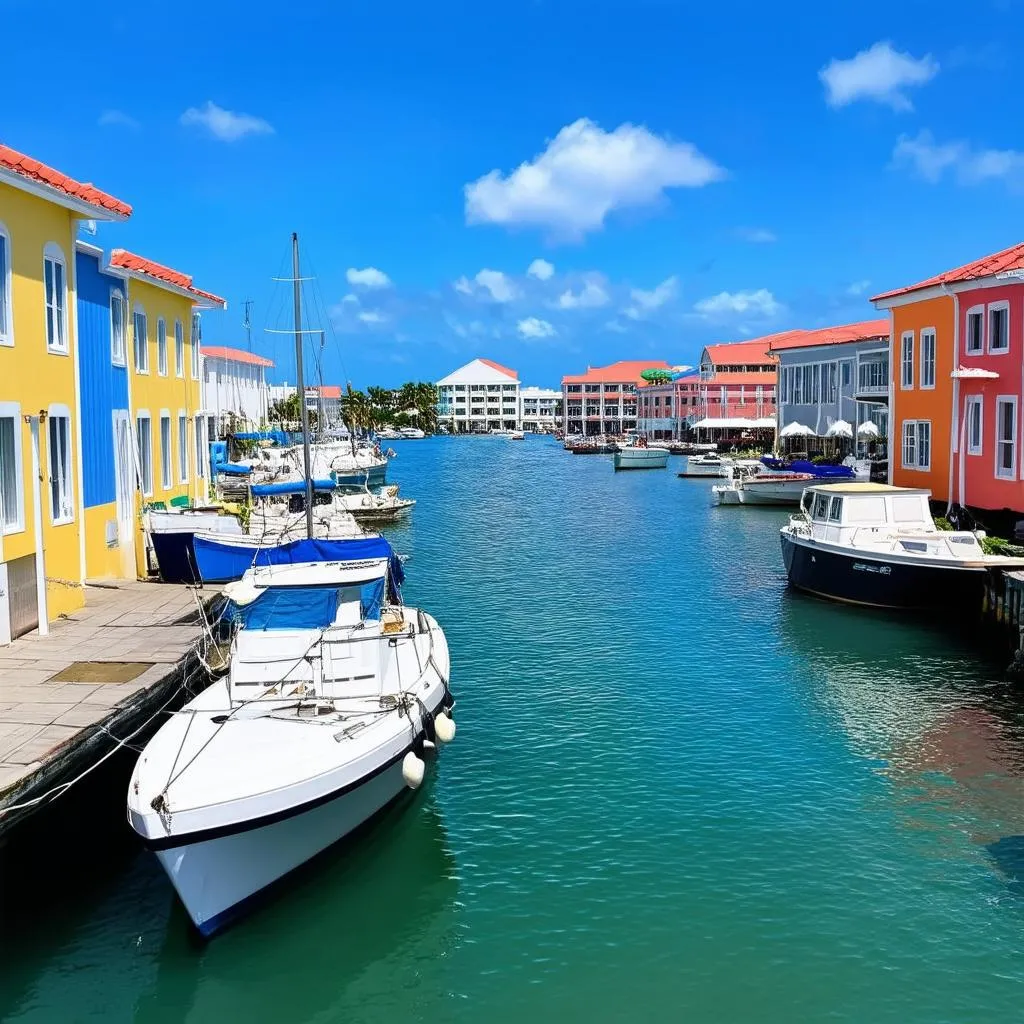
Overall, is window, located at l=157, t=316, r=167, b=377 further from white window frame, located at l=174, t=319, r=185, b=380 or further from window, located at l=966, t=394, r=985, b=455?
window, located at l=966, t=394, r=985, b=455

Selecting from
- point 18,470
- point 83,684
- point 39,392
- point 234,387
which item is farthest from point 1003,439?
point 234,387

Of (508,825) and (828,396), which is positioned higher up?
(828,396)

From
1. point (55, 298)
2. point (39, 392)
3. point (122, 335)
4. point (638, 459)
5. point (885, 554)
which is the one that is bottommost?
point (885, 554)

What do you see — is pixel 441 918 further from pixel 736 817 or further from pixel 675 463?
pixel 675 463

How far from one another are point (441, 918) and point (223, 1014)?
287cm

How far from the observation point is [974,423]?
34156mm

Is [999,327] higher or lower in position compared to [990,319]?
lower

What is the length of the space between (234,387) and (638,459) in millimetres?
38835

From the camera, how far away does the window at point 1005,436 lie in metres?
31.6

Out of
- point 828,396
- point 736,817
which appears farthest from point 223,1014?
point 828,396

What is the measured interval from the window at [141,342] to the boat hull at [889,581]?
62.0 ft

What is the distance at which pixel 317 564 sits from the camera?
1922 cm

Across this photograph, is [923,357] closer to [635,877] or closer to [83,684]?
[635,877]

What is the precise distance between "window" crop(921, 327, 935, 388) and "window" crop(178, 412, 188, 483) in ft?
81.5
